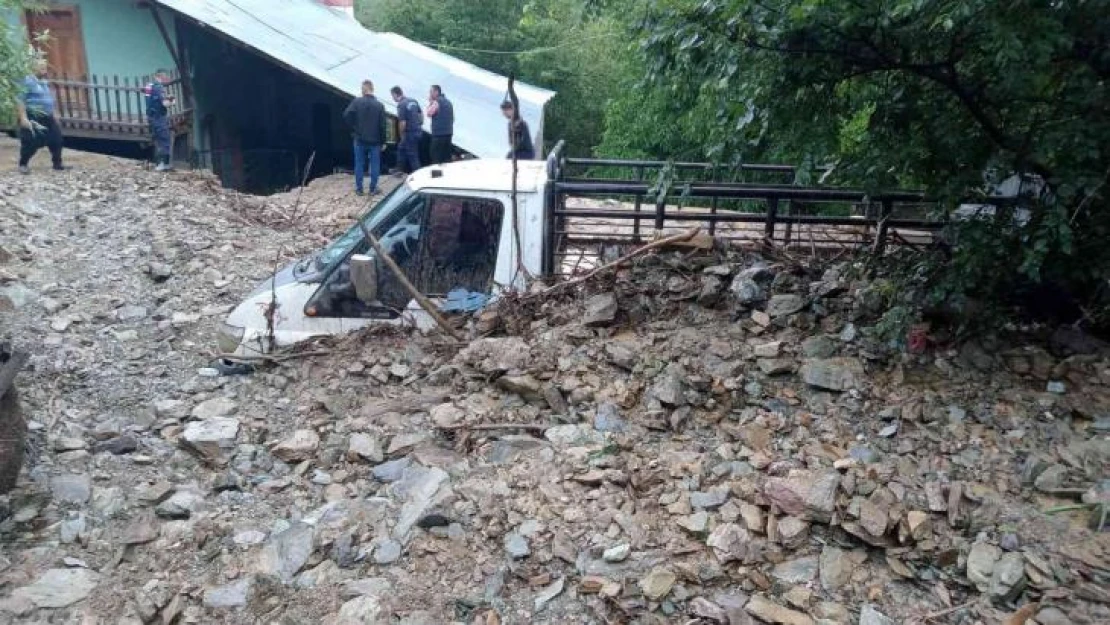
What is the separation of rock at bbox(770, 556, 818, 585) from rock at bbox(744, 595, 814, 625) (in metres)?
0.16

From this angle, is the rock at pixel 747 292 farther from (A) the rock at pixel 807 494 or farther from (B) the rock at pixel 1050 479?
(B) the rock at pixel 1050 479

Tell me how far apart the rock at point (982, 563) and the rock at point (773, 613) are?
735 mm

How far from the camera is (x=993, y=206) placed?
490 cm

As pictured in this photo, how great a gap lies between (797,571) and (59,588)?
3.46m

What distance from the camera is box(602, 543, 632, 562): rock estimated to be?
3.84m

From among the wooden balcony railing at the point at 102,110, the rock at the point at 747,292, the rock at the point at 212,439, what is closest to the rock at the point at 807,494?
the rock at the point at 747,292

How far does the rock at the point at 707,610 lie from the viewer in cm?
354

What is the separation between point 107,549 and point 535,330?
2.71 m

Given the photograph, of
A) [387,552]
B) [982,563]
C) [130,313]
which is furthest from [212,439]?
[982,563]

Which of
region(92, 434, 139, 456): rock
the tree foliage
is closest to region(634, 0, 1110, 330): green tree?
region(92, 434, 139, 456): rock

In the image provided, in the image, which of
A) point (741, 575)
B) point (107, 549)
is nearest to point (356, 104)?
point (107, 549)

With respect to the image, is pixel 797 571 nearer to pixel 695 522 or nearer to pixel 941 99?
pixel 695 522

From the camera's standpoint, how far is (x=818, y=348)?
197 inches

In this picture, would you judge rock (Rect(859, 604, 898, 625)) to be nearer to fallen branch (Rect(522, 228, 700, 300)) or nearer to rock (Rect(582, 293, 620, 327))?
rock (Rect(582, 293, 620, 327))
